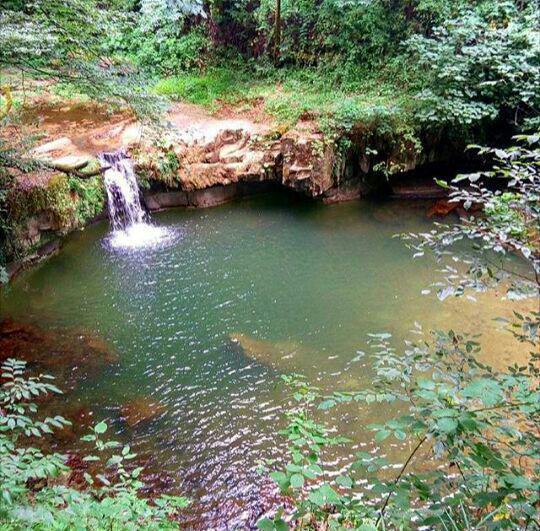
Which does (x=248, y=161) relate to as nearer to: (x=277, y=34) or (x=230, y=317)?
(x=230, y=317)

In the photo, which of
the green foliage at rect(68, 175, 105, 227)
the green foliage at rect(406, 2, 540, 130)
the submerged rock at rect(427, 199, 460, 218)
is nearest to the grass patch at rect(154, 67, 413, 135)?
the green foliage at rect(406, 2, 540, 130)

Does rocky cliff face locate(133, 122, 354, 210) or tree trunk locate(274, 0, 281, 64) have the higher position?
tree trunk locate(274, 0, 281, 64)

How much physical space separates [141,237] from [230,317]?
292 centimetres

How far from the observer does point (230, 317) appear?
5887 mm

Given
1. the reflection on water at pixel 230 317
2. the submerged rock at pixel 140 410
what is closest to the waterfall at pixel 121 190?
the reflection on water at pixel 230 317

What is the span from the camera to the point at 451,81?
8211mm

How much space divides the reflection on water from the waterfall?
1.32 ft

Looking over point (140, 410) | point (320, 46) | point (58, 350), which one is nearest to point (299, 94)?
point (320, 46)

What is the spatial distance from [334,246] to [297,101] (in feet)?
12.7

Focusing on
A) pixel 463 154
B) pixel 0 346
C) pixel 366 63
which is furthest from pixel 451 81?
pixel 0 346

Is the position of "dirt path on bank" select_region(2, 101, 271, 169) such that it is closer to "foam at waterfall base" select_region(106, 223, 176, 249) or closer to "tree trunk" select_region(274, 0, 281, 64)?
"foam at waterfall base" select_region(106, 223, 176, 249)

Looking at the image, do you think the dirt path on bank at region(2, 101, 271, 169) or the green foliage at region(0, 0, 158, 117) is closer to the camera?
the green foliage at region(0, 0, 158, 117)

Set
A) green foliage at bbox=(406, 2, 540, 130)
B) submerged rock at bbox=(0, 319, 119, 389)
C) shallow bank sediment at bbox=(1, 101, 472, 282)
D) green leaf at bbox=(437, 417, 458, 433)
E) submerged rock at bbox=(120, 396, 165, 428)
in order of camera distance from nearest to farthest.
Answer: green leaf at bbox=(437, 417, 458, 433) < submerged rock at bbox=(120, 396, 165, 428) < submerged rock at bbox=(0, 319, 119, 389) < green foliage at bbox=(406, 2, 540, 130) < shallow bank sediment at bbox=(1, 101, 472, 282)

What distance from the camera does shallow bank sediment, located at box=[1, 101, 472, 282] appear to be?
8.28 m
